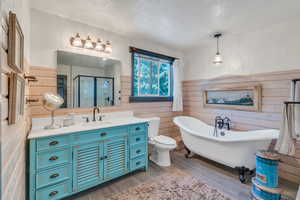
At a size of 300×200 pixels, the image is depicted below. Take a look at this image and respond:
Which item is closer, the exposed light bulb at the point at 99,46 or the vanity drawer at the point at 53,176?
the vanity drawer at the point at 53,176

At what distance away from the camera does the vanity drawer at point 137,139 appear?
227cm

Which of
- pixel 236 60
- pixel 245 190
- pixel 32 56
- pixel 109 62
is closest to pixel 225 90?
pixel 236 60

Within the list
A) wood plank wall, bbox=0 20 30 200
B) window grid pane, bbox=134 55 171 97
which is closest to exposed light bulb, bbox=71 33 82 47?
window grid pane, bbox=134 55 171 97

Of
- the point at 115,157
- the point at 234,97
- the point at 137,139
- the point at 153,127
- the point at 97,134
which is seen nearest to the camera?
the point at 97,134

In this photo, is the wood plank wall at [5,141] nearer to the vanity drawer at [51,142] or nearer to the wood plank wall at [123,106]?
the vanity drawer at [51,142]

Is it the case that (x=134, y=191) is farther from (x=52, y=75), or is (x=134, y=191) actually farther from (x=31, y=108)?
(x=52, y=75)

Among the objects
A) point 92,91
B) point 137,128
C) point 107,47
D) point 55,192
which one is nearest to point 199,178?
point 137,128

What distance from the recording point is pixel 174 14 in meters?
2.11

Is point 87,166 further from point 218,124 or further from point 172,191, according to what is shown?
point 218,124

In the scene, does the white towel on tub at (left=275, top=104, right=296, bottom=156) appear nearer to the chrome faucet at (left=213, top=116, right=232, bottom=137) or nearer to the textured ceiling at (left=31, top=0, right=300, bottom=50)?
the chrome faucet at (left=213, top=116, right=232, bottom=137)

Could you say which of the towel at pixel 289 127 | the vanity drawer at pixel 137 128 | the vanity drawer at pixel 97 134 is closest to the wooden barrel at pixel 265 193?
the towel at pixel 289 127

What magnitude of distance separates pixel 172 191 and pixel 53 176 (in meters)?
1.46

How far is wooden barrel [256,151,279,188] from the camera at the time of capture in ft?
5.47

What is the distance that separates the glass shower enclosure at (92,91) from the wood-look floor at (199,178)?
128cm
